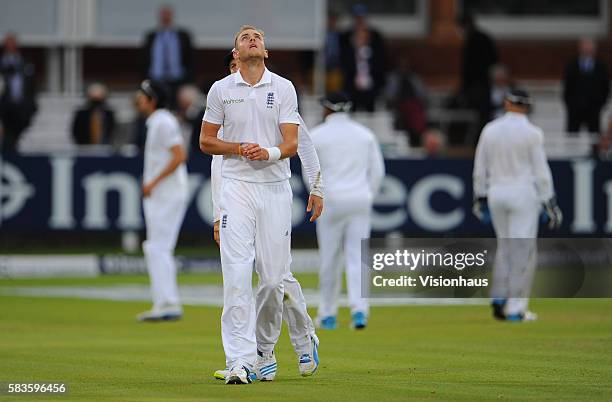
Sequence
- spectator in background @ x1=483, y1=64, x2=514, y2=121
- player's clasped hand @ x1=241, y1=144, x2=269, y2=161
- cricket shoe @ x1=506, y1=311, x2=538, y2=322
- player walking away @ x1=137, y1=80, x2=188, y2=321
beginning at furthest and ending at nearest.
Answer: spectator in background @ x1=483, y1=64, x2=514, y2=121, player walking away @ x1=137, y1=80, x2=188, y2=321, cricket shoe @ x1=506, y1=311, x2=538, y2=322, player's clasped hand @ x1=241, y1=144, x2=269, y2=161

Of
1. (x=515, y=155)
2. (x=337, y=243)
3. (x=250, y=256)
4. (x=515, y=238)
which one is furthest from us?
(x=515, y=238)

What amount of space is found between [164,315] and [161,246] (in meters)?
0.71

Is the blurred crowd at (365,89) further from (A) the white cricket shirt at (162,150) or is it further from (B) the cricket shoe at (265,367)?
(B) the cricket shoe at (265,367)

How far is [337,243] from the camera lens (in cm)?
1620

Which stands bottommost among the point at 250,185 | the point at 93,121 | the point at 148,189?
the point at 93,121

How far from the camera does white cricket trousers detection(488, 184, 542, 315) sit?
16.7 meters

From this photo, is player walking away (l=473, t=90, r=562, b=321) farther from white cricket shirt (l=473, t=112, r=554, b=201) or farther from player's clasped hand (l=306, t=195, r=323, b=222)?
player's clasped hand (l=306, t=195, r=323, b=222)

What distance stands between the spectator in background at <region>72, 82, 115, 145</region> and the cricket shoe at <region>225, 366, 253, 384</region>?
14709 mm

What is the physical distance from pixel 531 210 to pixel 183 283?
265 inches

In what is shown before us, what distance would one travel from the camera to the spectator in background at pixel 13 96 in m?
25.4

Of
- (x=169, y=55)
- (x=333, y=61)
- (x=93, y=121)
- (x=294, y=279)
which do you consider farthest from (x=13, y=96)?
(x=294, y=279)

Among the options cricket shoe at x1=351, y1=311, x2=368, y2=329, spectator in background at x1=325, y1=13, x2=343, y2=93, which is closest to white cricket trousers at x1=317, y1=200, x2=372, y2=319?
cricket shoe at x1=351, y1=311, x2=368, y2=329

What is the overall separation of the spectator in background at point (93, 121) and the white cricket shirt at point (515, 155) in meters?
9.73

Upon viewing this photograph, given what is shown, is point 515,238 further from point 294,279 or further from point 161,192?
point 294,279
